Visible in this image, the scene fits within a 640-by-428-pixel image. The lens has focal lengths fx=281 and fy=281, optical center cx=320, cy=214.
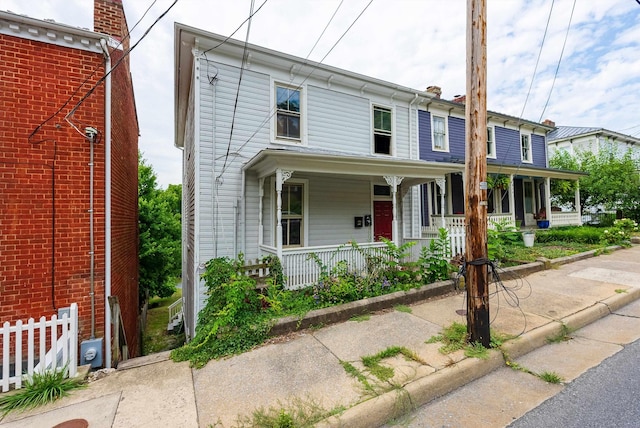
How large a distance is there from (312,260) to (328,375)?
359cm

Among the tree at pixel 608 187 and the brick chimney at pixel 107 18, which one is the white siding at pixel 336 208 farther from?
the tree at pixel 608 187

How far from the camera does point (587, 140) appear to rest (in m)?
21.4

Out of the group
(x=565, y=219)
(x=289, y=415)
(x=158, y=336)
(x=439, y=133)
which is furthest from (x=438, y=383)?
(x=565, y=219)

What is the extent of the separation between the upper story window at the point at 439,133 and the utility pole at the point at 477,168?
8.37 m

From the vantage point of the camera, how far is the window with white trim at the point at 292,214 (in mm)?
8094

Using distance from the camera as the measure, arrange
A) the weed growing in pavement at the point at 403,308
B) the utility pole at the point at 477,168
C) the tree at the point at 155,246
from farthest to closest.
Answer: the tree at the point at 155,246 < the weed growing in pavement at the point at 403,308 < the utility pole at the point at 477,168

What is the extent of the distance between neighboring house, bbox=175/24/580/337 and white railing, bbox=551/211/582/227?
5948 mm

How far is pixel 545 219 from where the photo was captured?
13.9 metres

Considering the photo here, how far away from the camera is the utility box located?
4156 mm

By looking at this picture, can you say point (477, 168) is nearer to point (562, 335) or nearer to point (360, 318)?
point (562, 335)

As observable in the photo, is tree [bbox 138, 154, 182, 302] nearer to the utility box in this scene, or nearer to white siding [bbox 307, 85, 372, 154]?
the utility box

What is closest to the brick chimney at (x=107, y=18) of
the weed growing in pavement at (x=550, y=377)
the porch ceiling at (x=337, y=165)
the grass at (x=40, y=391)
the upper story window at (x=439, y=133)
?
the porch ceiling at (x=337, y=165)

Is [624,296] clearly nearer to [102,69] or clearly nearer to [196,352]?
[196,352]

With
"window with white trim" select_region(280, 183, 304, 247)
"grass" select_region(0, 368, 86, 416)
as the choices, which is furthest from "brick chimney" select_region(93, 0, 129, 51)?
"grass" select_region(0, 368, 86, 416)
